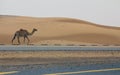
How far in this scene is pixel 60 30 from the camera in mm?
3229

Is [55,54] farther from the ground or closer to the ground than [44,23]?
closer to the ground

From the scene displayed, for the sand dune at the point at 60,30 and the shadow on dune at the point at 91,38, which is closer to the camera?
the sand dune at the point at 60,30

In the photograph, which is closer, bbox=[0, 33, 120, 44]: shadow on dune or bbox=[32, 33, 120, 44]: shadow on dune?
bbox=[0, 33, 120, 44]: shadow on dune

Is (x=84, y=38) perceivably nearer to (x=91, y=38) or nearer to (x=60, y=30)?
(x=91, y=38)

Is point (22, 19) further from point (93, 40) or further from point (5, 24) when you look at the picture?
point (93, 40)

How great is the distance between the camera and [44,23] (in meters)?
3.12

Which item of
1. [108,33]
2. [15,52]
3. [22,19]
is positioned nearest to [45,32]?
[22,19]

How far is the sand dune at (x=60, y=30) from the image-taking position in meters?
2.95

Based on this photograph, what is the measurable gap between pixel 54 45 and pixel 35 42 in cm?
22

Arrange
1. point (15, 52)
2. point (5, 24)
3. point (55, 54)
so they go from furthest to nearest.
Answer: point (5, 24) → point (55, 54) → point (15, 52)

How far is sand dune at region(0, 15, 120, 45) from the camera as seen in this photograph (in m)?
2.95

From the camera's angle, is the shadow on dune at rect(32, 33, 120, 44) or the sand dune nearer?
the sand dune

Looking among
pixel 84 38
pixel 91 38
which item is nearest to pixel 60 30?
pixel 84 38

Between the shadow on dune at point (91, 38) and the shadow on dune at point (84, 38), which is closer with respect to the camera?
the shadow on dune at point (84, 38)
